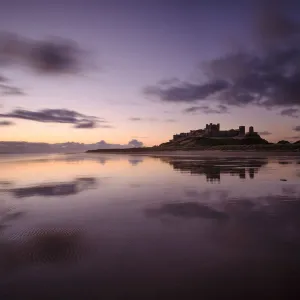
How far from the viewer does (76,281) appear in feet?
15.8

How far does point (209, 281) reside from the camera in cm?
477

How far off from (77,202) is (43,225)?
3470 millimetres

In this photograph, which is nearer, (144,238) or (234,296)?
(234,296)

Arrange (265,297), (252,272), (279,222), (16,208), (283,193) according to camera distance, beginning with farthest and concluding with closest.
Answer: (283,193) → (16,208) → (279,222) → (252,272) → (265,297)

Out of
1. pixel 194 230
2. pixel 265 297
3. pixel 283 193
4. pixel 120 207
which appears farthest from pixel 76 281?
pixel 283 193

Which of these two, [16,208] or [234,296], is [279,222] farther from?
[16,208]

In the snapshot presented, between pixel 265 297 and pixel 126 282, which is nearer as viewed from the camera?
pixel 265 297

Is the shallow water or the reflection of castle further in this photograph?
the reflection of castle

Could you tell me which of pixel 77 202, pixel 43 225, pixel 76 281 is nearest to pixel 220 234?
pixel 76 281

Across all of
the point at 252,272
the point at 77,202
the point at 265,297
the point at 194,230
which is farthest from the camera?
the point at 77,202

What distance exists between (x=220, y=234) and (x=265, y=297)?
297 centimetres

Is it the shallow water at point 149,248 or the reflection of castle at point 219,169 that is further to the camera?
the reflection of castle at point 219,169

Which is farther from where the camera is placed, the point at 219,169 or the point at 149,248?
the point at 219,169

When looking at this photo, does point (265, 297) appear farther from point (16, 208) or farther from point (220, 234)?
point (16, 208)
